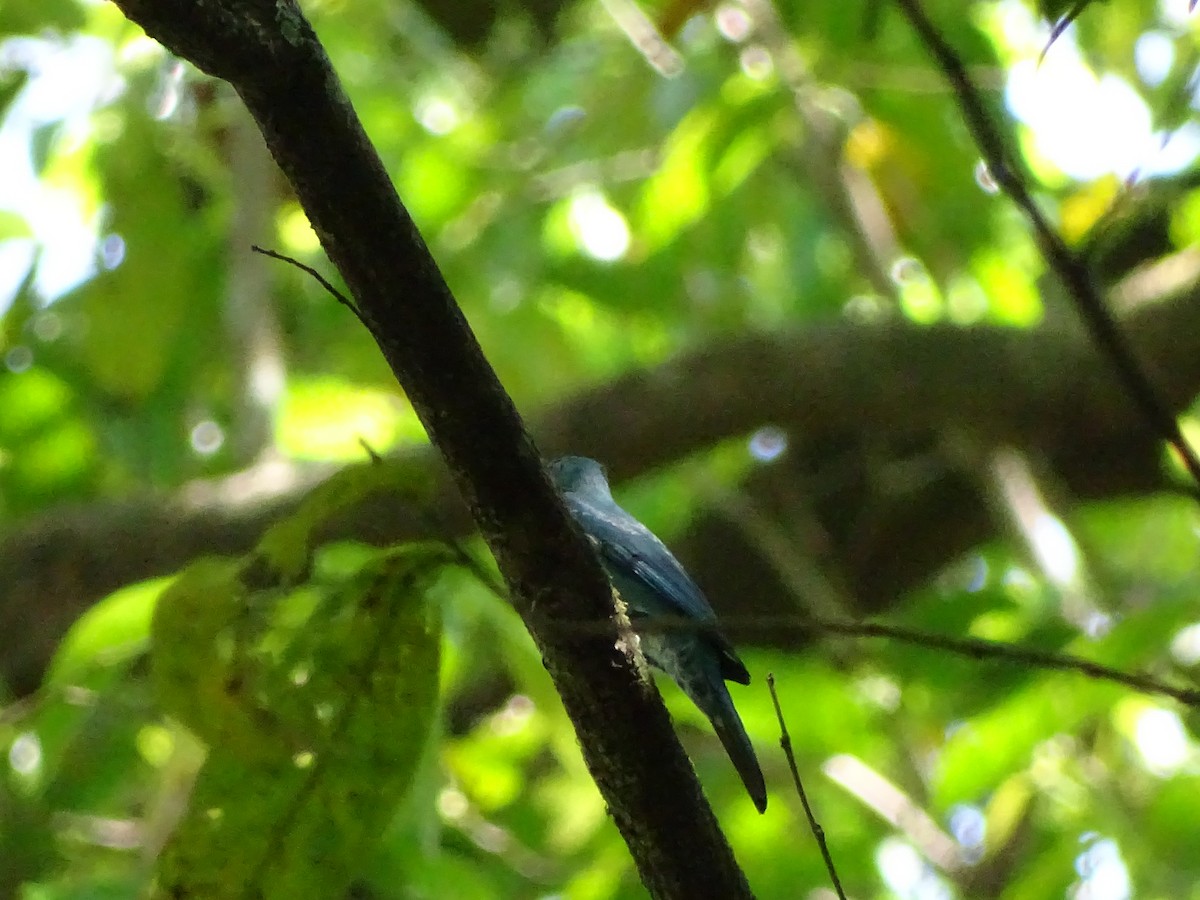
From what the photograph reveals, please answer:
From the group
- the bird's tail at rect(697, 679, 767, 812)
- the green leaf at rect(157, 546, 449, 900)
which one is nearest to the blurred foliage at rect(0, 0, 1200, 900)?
the green leaf at rect(157, 546, 449, 900)

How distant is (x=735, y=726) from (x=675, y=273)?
191cm

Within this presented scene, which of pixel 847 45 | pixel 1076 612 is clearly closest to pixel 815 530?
pixel 1076 612

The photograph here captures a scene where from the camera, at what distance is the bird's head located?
7.74 feet

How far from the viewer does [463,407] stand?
105cm

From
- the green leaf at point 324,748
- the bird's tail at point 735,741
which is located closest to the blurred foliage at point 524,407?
the green leaf at point 324,748

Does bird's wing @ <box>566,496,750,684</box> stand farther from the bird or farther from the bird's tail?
the bird's tail

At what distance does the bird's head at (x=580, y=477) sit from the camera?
92.9 inches

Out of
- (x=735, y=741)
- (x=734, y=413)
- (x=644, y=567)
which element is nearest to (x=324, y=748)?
(x=735, y=741)

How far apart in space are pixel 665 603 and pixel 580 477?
0.41 metres

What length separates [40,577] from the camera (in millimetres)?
3049

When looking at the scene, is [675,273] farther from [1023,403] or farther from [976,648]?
[976,648]

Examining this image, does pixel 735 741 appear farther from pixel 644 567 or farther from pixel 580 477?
pixel 580 477

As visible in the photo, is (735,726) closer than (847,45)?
Yes

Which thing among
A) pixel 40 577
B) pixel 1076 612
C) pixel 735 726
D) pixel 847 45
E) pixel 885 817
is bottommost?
pixel 735 726
